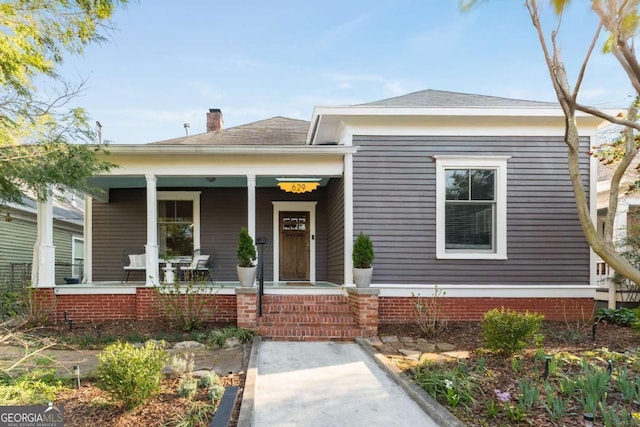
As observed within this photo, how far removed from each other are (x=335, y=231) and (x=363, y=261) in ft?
6.74

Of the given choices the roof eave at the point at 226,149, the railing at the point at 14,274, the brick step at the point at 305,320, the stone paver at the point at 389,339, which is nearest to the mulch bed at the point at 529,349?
the stone paver at the point at 389,339

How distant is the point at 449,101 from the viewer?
8023 millimetres

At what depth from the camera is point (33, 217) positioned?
12.2 metres

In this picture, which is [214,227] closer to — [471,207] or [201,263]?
[201,263]

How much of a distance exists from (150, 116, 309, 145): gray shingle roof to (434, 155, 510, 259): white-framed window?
156 inches

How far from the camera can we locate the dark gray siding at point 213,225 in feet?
32.1

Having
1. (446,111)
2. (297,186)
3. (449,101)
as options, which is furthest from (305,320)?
(449,101)

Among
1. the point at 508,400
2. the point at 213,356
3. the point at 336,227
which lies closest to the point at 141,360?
the point at 213,356

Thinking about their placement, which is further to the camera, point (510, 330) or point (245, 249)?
point (245, 249)

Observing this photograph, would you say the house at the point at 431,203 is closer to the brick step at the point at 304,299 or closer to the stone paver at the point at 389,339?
the brick step at the point at 304,299

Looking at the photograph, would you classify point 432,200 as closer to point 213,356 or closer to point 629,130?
point 629,130

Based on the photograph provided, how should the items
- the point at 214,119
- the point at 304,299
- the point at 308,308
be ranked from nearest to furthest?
the point at 308,308
the point at 304,299
the point at 214,119

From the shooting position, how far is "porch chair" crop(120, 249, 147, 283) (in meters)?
9.12

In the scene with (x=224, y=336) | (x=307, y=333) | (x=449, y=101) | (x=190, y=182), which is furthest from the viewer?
(x=190, y=182)
